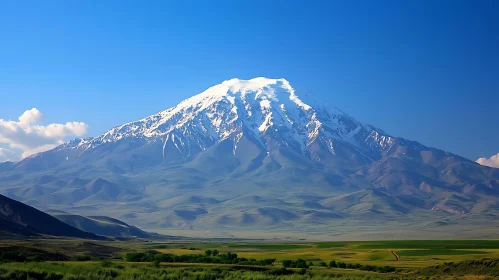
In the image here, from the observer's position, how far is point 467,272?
141ft

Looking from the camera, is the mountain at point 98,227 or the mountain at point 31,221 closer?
the mountain at point 31,221

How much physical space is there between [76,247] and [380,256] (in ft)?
128

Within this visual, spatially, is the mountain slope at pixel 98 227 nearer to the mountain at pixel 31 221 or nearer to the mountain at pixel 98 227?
the mountain at pixel 98 227

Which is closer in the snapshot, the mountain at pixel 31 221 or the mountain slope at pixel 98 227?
the mountain at pixel 31 221

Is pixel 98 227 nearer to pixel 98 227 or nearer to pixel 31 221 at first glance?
pixel 98 227

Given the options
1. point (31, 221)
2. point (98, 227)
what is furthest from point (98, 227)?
point (31, 221)

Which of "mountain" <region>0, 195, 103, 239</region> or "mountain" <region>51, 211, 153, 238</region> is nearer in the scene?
"mountain" <region>0, 195, 103, 239</region>

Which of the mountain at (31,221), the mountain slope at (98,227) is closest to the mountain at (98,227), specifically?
the mountain slope at (98,227)

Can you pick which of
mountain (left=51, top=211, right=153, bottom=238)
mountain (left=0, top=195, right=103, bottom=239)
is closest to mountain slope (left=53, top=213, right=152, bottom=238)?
mountain (left=51, top=211, right=153, bottom=238)

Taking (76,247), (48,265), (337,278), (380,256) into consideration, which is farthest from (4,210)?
(337,278)

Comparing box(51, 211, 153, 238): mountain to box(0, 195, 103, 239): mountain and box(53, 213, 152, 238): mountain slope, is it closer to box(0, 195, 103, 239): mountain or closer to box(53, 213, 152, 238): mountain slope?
box(53, 213, 152, 238): mountain slope

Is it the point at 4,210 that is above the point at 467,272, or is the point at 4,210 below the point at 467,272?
above

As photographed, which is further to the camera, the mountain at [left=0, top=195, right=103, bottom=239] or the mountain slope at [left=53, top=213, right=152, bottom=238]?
the mountain slope at [left=53, top=213, right=152, bottom=238]

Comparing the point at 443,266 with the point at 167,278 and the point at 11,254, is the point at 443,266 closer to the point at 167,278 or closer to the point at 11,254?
the point at 167,278
